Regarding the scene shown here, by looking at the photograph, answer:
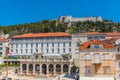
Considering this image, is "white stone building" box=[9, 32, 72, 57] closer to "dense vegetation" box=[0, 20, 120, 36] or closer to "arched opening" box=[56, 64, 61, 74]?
"arched opening" box=[56, 64, 61, 74]

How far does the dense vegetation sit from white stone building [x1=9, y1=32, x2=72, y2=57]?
1431 inches

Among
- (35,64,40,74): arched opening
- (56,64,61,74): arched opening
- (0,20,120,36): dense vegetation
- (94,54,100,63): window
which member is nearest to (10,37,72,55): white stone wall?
(56,64,61,74): arched opening

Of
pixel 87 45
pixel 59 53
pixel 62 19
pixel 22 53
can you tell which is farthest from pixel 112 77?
pixel 62 19

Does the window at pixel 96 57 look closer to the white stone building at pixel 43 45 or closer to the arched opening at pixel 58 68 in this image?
the arched opening at pixel 58 68

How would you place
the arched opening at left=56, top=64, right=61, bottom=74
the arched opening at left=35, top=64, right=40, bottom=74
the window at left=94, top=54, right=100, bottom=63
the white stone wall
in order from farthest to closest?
the white stone wall → the arched opening at left=35, top=64, right=40, bottom=74 → the arched opening at left=56, top=64, right=61, bottom=74 → the window at left=94, top=54, right=100, bottom=63

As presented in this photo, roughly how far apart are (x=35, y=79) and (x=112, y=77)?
1987cm

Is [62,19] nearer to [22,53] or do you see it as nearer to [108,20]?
[108,20]

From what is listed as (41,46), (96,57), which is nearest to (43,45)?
(41,46)

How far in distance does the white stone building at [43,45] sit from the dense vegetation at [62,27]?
36346mm

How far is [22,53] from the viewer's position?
11119 cm

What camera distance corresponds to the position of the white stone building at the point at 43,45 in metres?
107

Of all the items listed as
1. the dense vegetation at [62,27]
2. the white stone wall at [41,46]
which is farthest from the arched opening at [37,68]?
the dense vegetation at [62,27]

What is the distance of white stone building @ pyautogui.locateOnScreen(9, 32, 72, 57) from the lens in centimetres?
10678

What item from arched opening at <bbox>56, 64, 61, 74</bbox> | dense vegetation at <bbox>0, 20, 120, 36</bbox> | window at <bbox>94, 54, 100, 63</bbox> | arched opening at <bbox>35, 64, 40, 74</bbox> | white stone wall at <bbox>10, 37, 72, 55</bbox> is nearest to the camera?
window at <bbox>94, 54, 100, 63</bbox>
